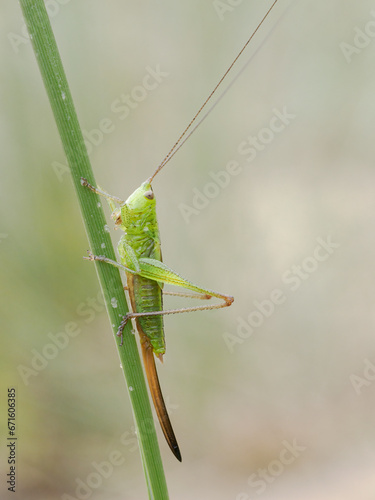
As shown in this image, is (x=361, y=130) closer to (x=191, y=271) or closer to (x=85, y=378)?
(x=191, y=271)

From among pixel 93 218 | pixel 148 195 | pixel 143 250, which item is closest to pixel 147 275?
pixel 143 250

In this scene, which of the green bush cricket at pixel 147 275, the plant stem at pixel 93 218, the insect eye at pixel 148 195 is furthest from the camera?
the insect eye at pixel 148 195

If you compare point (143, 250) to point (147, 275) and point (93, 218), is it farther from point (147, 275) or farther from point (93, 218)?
point (93, 218)

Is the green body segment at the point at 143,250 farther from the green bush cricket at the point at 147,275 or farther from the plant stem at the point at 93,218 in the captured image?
the plant stem at the point at 93,218

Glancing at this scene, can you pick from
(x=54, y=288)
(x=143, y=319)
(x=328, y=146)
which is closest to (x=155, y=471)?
(x=143, y=319)

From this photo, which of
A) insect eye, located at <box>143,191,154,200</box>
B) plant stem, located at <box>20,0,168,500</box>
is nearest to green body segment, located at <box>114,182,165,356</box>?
insect eye, located at <box>143,191,154,200</box>

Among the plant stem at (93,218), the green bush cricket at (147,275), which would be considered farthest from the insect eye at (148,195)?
the plant stem at (93,218)

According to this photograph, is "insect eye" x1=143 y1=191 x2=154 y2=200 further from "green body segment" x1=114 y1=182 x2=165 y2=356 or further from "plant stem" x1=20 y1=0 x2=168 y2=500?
"plant stem" x1=20 y1=0 x2=168 y2=500
